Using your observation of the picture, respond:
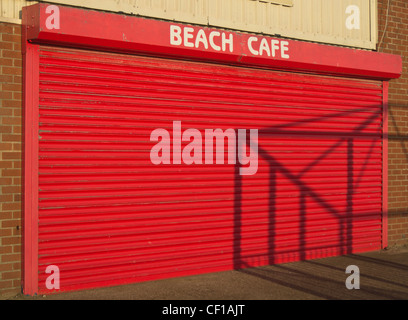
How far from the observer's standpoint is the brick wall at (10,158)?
7160 mm

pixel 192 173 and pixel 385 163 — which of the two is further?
pixel 385 163

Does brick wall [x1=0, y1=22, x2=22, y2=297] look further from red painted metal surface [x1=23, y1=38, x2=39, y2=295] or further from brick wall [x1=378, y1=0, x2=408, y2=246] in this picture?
brick wall [x1=378, y1=0, x2=408, y2=246]

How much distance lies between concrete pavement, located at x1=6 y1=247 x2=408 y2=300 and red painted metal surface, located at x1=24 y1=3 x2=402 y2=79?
3.34 metres

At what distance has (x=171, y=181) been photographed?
850 centimetres

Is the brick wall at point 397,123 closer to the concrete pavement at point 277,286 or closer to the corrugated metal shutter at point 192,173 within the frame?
the corrugated metal shutter at point 192,173

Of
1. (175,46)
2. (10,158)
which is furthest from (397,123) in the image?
(10,158)

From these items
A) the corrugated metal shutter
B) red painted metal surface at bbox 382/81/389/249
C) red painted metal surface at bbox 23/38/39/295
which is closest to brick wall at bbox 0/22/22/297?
red painted metal surface at bbox 23/38/39/295

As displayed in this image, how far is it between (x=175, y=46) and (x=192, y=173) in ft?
6.36

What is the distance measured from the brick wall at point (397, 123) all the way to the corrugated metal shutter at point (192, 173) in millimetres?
410

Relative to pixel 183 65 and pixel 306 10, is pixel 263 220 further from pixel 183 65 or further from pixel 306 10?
pixel 306 10

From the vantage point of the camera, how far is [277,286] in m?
7.89

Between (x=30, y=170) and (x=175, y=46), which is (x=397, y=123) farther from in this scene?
(x=30, y=170)

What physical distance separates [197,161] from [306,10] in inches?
138
